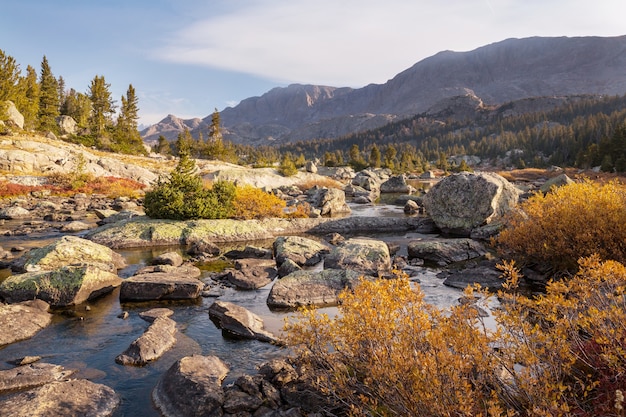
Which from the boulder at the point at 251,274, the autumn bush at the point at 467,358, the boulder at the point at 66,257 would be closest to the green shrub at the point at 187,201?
the boulder at the point at 66,257

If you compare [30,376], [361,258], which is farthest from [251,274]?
[30,376]

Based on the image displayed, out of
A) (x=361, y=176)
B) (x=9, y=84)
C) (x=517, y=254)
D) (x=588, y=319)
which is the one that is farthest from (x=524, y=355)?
(x=9, y=84)

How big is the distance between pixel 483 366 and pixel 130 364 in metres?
8.17

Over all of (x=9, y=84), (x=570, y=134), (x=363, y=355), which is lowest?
(x=570, y=134)

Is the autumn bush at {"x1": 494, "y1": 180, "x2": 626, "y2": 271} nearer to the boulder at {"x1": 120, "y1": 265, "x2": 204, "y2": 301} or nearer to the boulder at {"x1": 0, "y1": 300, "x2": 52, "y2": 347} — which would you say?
the boulder at {"x1": 120, "y1": 265, "x2": 204, "y2": 301}

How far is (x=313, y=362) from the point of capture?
300 inches

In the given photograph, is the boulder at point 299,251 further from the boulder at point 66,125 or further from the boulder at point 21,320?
the boulder at point 66,125

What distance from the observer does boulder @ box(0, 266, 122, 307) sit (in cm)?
1323

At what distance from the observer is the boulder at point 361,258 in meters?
17.3

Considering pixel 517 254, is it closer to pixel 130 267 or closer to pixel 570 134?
pixel 130 267

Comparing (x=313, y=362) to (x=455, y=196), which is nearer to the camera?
(x=313, y=362)

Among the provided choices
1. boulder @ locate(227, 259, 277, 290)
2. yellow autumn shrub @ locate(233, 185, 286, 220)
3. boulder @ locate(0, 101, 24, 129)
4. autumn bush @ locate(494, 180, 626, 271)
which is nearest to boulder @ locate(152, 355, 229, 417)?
boulder @ locate(227, 259, 277, 290)

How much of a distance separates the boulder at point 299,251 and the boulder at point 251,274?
0.95 meters

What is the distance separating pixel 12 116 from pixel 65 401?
87698 millimetres
